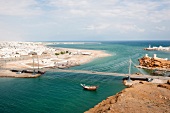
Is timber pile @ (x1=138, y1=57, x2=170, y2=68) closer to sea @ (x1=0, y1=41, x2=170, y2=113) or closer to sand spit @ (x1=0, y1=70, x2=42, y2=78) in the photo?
sea @ (x1=0, y1=41, x2=170, y2=113)

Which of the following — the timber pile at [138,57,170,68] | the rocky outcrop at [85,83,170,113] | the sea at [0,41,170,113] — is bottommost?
the sea at [0,41,170,113]

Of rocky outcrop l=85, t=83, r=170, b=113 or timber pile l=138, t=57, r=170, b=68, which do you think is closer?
rocky outcrop l=85, t=83, r=170, b=113

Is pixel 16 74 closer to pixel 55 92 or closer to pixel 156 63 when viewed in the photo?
pixel 55 92

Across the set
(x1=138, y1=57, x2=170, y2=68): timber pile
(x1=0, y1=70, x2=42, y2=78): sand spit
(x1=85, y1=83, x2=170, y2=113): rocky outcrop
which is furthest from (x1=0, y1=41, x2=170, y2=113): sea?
(x1=138, y1=57, x2=170, y2=68): timber pile

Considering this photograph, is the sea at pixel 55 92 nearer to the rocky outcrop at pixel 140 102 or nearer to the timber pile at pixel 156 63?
the rocky outcrop at pixel 140 102

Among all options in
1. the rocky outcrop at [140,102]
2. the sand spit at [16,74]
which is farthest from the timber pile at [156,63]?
the sand spit at [16,74]

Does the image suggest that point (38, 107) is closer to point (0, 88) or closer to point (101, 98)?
point (101, 98)

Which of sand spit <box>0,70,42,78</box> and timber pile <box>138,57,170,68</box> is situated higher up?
timber pile <box>138,57,170,68</box>

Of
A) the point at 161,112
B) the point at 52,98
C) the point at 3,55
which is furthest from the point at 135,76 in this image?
the point at 3,55

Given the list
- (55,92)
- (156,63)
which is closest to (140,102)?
(55,92)
